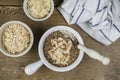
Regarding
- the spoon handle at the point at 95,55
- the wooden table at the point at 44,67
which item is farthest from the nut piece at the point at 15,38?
the spoon handle at the point at 95,55

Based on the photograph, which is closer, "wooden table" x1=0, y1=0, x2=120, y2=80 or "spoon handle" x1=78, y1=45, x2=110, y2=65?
"spoon handle" x1=78, y1=45, x2=110, y2=65

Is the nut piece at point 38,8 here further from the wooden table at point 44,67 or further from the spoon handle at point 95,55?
the spoon handle at point 95,55

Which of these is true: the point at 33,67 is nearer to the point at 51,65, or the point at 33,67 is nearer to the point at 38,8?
the point at 51,65

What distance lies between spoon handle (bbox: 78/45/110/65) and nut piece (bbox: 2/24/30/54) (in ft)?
0.46

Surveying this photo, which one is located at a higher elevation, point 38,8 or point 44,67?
point 38,8

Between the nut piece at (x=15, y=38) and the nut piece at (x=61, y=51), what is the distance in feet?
0.23

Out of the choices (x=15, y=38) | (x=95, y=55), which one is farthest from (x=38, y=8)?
(x=95, y=55)

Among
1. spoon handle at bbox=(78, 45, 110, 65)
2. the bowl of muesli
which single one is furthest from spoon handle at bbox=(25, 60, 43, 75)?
spoon handle at bbox=(78, 45, 110, 65)

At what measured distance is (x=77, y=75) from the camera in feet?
3.30

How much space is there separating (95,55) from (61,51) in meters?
0.10

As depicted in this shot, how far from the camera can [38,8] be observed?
989 millimetres

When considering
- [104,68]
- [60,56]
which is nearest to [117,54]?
[104,68]

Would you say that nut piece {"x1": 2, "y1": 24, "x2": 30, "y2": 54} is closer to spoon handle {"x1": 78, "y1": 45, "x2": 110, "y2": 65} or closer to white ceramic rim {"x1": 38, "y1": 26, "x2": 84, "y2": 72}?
white ceramic rim {"x1": 38, "y1": 26, "x2": 84, "y2": 72}

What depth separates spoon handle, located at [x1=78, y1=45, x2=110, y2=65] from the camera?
89 centimetres
